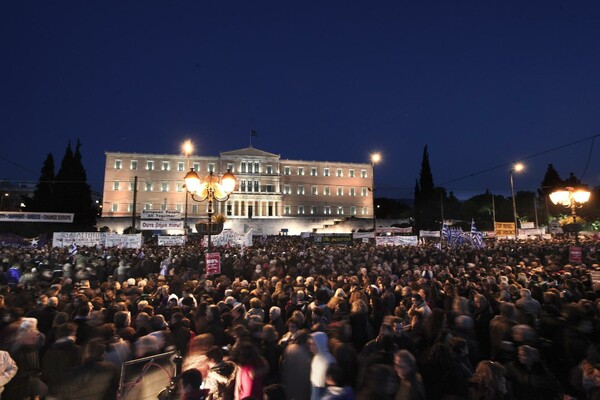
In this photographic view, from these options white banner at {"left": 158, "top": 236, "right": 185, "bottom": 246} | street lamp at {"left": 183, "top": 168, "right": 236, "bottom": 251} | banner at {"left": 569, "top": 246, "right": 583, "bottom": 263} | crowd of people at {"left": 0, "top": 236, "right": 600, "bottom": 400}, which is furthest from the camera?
white banner at {"left": 158, "top": 236, "right": 185, "bottom": 246}

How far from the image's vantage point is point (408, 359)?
3.66 meters

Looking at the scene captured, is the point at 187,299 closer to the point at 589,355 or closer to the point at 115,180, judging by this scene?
the point at 589,355

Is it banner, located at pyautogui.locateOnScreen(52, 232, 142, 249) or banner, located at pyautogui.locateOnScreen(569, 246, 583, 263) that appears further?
banner, located at pyautogui.locateOnScreen(52, 232, 142, 249)

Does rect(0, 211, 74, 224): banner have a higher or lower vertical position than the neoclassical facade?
lower

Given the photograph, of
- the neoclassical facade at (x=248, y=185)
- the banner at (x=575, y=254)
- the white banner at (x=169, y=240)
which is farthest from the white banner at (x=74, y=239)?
the neoclassical facade at (x=248, y=185)

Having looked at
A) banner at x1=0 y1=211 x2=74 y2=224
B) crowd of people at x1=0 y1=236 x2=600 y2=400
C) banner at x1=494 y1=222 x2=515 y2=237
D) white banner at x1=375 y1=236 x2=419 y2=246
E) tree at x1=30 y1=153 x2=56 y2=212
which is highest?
tree at x1=30 y1=153 x2=56 y2=212

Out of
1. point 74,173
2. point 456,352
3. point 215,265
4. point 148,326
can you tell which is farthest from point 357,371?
point 74,173

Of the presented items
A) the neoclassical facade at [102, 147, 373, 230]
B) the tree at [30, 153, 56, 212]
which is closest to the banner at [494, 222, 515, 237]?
the neoclassical facade at [102, 147, 373, 230]

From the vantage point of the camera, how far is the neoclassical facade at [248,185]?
→ 7025 cm

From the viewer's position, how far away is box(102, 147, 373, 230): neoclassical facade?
70.2m

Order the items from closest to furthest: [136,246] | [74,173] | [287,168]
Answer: [136,246], [74,173], [287,168]

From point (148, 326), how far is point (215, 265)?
4869 mm

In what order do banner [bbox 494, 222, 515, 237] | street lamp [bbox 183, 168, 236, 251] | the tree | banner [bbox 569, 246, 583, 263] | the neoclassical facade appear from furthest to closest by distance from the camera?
the neoclassical facade
the tree
banner [bbox 494, 222, 515, 237]
banner [bbox 569, 246, 583, 263]
street lamp [bbox 183, 168, 236, 251]

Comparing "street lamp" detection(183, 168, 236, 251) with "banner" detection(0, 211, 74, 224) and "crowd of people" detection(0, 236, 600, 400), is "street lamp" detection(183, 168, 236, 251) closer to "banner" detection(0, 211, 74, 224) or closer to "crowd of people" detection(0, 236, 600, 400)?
"crowd of people" detection(0, 236, 600, 400)
